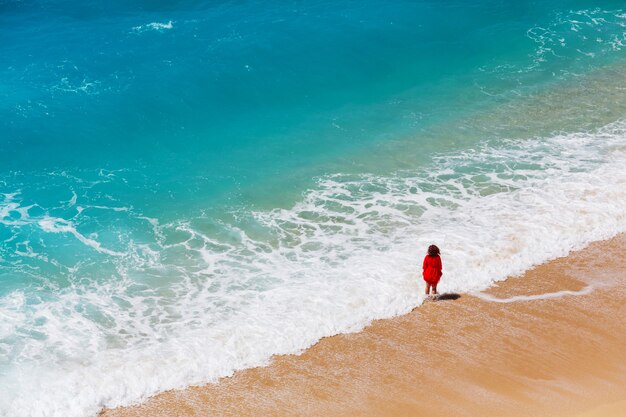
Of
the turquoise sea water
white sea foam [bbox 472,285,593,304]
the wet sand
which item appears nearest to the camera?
the wet sand

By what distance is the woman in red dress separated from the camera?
14.0 meters

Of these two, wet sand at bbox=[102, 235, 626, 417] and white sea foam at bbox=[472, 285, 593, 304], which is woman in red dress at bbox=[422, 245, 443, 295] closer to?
wet sand at bbox=[102, 235, 626, 417]

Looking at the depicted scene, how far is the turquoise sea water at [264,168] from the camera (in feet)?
46.5

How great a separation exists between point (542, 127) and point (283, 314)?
483 inches

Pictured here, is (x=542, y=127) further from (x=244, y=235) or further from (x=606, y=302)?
(x=244, y=235)

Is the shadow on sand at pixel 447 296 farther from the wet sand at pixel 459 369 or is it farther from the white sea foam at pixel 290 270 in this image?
the white sea foam at pixel 290 270

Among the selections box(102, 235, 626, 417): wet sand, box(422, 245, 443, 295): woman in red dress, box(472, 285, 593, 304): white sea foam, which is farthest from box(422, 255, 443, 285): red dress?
box(472, 285, 593, 304): white sea foam

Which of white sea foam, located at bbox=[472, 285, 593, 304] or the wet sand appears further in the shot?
white sea foam, located at bbox=[472, 285, 593, 304]

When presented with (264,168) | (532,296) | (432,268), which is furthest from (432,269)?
(264,168)

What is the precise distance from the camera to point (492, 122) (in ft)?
75.4

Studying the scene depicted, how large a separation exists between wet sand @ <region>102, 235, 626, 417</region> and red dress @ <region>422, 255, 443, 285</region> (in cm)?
58

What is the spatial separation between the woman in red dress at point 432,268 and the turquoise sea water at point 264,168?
0.53 meters

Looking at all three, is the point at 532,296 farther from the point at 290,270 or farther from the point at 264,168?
the point at 264,168

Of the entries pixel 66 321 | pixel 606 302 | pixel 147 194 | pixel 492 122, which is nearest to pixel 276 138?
pixel 147 194
